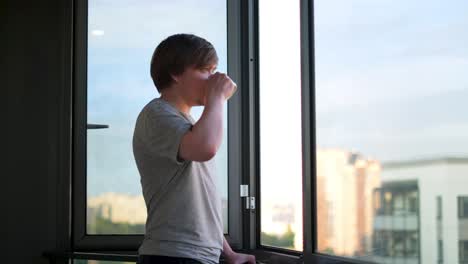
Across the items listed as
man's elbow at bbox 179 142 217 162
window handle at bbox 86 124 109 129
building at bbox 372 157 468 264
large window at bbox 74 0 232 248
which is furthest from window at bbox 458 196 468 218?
window handle at bbox 86 124 109 129

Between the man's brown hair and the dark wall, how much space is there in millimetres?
1608

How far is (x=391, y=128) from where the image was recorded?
6.42ft

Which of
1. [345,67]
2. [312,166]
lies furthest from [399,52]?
[312,166]

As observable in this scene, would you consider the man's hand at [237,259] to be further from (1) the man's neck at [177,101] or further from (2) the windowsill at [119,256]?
(2) the windowsill at [119,256]

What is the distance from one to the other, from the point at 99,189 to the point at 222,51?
0.86m

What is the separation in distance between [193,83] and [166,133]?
0.18 meters

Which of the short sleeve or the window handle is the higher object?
the window handle

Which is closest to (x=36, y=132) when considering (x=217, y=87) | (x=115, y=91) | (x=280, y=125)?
(x=115, y=91)

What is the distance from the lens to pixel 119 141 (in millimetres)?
3141

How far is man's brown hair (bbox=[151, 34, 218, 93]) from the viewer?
1616 mm

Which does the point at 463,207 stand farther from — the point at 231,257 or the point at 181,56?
the point at 181,56

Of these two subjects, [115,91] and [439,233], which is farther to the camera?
[115,91]

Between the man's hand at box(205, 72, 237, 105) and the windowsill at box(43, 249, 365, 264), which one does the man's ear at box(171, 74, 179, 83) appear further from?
the windowsill at box(43, 249, 365, 264)

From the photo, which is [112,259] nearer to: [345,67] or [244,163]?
[244,163]
